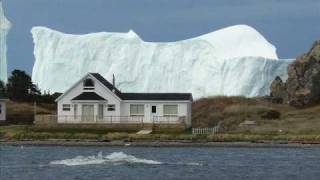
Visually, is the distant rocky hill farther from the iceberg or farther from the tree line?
the iceberg

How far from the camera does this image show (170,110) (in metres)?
65.4

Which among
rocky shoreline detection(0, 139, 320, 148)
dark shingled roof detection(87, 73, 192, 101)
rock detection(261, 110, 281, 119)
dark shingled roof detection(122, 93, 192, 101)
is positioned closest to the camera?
rocky shoreline detection(0, 139, 320, 148)

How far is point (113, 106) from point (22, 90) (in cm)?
1763

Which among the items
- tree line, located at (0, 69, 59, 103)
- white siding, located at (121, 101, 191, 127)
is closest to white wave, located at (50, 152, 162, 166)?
white siding, located at (121, 101, 191, 127)

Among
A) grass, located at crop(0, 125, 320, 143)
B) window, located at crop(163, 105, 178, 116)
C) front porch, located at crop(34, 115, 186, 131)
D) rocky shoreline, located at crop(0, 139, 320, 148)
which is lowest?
rocky shoreline, located at crop(0, 139, 320, 148)

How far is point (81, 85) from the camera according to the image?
6744cm

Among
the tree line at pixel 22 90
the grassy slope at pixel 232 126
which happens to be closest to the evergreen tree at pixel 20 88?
the tree line at pixel 22 90

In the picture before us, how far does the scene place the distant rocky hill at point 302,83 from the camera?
7338 cm

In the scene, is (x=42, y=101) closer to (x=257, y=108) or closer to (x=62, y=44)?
(x=62, y=44)

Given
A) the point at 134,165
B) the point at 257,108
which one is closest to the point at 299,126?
the point at 257,108

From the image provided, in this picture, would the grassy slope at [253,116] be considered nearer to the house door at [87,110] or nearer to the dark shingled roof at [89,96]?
the dark shingled roof at [89,96]

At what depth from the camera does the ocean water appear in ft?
117

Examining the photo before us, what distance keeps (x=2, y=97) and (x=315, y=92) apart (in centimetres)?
2574

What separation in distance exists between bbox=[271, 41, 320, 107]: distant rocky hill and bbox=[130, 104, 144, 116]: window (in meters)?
15.0
